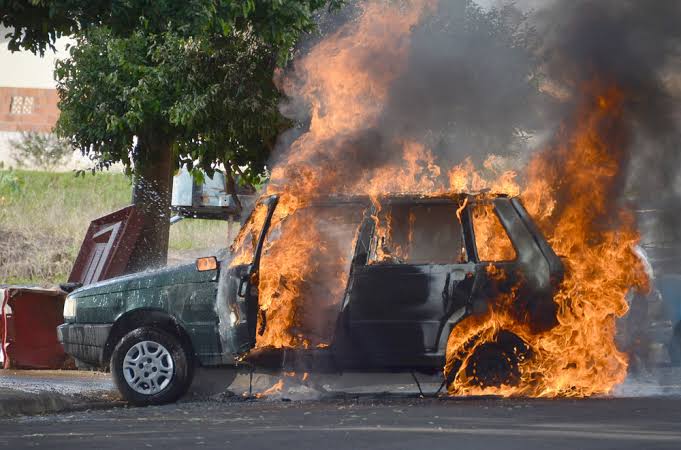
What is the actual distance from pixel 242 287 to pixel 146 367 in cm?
114

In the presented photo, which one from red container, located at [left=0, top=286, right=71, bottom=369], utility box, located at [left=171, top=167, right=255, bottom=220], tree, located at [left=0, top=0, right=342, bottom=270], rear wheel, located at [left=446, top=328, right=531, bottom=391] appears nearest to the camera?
rear wheel, located at [left=446, top=328, right=531, bottom=391]

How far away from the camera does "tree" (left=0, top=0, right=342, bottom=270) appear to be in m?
17.6

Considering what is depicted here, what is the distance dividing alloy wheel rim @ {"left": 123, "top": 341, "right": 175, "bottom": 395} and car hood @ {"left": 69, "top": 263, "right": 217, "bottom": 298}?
1.64 feet

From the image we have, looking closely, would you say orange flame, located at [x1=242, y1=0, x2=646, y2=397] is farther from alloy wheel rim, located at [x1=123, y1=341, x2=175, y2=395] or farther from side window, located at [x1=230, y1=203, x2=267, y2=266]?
alloy wheel rim, located at [x1=123, y1=341, x2=175, y2=395]

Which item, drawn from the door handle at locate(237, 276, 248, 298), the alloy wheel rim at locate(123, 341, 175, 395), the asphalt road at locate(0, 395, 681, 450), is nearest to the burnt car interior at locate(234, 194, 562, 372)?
the door handle at locate(237, 276, 248, 298)

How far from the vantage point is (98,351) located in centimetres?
1135

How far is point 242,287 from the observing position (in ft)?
35.4

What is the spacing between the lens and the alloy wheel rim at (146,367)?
36.6 feet

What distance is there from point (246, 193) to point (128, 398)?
18673 mm

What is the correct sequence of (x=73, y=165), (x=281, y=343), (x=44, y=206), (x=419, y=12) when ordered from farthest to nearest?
(x=73, y=165) → (x=44, y=206) → (x=419, y=12) → (x=281, y=343)

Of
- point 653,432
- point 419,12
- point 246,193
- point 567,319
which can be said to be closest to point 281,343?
point 567,319

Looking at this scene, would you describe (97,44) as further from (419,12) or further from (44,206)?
(44,206)

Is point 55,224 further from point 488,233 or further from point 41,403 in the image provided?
point 488,233

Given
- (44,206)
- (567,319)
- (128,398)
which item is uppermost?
(44,206)
